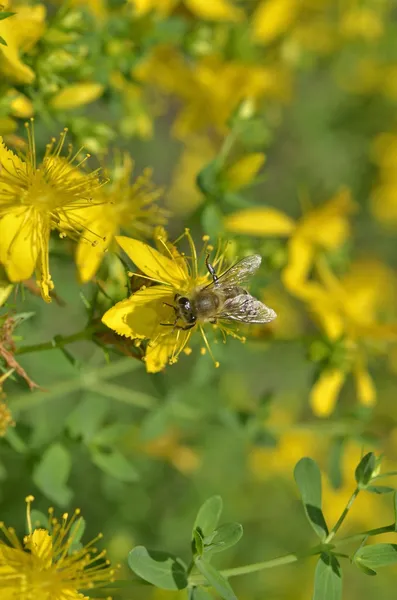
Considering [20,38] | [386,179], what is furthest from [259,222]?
[386,179]

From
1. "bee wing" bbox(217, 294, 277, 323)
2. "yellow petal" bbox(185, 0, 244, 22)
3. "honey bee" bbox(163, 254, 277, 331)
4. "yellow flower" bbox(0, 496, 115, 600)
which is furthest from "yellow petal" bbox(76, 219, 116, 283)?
"yellow petal" bbox(185, 0, 244, 22)

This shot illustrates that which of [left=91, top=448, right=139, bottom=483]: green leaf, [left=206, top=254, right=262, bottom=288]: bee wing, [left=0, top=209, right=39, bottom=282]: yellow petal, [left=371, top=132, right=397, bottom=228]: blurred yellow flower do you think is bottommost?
[left=371, top=132, right=397, bottom=228]: blurred yellow flower

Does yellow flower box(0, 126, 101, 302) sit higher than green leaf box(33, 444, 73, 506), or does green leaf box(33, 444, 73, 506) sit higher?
yellow flower box(0, 126, 101, 302)

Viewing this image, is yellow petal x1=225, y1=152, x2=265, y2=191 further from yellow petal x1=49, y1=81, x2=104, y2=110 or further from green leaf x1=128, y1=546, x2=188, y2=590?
green leaf x1=128, y1=546, x2=188, y2=590

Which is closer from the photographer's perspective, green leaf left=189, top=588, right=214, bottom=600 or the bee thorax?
green leaf left=189, top=588, right=214, bottom=600

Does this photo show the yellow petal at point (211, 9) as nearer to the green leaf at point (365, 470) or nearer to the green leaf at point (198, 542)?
the green leaf at point (365, 470)

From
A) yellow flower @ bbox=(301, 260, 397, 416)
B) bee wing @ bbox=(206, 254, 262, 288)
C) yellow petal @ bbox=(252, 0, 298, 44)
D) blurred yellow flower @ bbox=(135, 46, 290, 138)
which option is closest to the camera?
bee wing @ bbox=(206, 254, 262, 288)

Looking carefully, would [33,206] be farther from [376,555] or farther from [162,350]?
[376,555]

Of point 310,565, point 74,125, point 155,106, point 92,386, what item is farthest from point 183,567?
point 155,106

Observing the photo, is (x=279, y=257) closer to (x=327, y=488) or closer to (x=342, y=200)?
(x=342, y=200)
